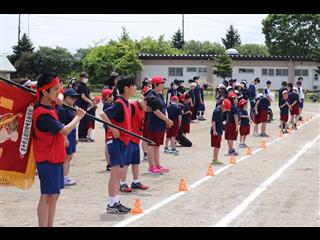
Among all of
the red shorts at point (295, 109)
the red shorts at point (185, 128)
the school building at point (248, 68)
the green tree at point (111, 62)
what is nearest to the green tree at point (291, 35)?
the school building at point (248, 68)

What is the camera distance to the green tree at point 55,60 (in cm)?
7312

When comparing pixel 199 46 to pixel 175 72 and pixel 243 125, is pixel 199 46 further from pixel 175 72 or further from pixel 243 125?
pixel 243 125

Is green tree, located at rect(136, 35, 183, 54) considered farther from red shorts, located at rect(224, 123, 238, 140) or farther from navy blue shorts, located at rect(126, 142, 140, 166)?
navy blue shorts, located at rect(126, 142, 140, 166)

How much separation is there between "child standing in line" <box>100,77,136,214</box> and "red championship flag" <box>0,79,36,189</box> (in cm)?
198

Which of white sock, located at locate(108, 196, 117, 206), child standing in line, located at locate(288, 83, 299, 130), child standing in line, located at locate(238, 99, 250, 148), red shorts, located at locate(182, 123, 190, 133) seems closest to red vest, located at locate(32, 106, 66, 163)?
white sock, located at locate(108, 196, 117, 206)

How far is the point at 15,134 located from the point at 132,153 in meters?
3.93

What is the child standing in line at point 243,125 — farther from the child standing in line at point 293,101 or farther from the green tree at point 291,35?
the green tree at point 291,35

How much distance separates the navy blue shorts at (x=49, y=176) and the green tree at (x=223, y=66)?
65794 mm

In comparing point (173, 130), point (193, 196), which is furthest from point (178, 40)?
point (193, 196)

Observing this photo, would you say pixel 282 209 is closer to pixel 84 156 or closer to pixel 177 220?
pixel 177 220

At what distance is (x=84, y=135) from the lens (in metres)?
19.3

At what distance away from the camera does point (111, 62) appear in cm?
6669
